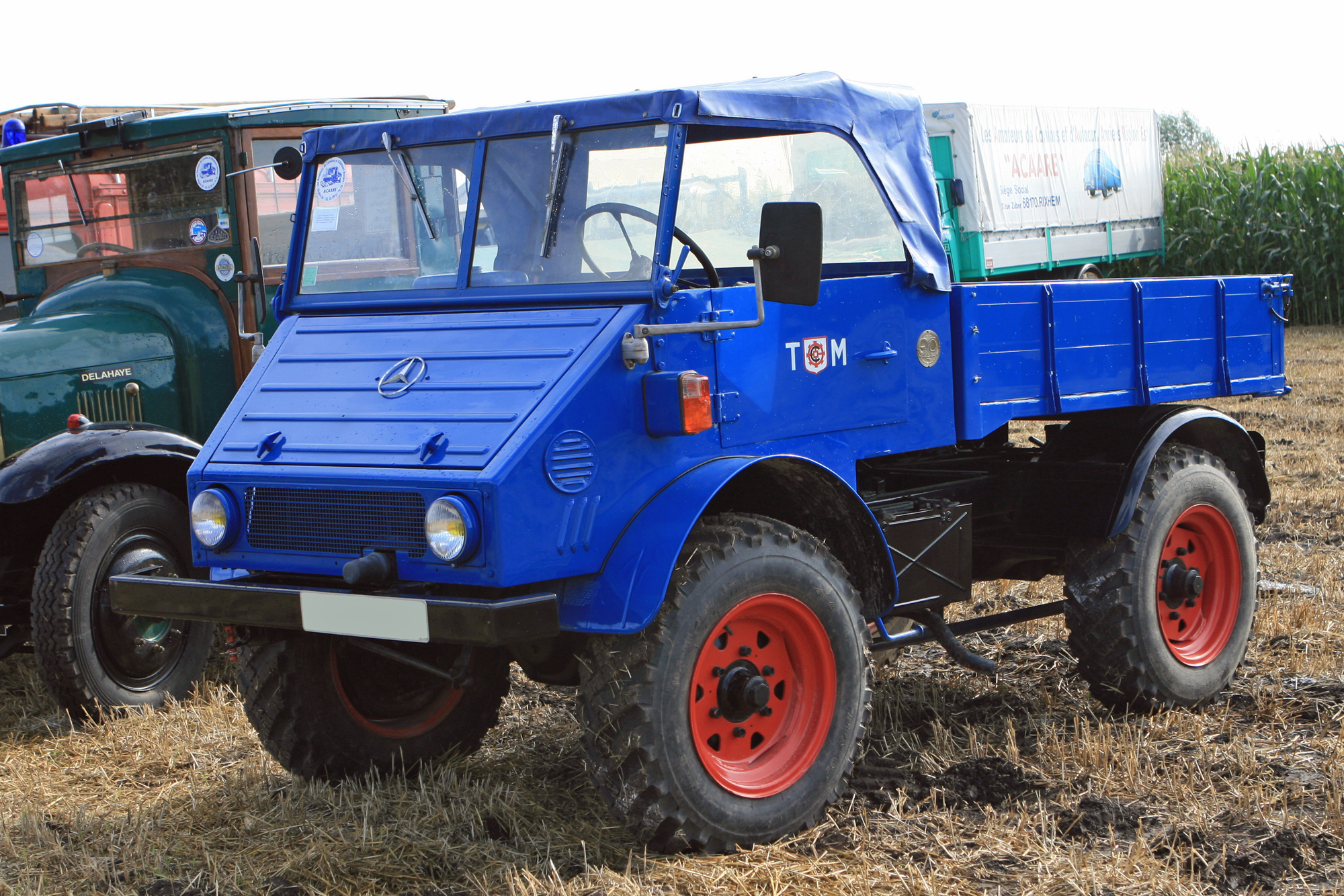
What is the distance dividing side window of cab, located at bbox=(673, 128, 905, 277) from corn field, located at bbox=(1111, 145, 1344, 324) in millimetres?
17872

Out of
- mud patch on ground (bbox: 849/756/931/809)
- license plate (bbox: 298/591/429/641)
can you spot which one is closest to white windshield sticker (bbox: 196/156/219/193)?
license plate (bbox: 298/591/429/641)

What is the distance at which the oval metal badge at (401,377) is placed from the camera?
3.98 m

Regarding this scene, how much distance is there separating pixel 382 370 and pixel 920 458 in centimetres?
232

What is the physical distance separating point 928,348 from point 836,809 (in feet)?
5.11

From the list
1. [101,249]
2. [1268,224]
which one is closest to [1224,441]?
[101,249]

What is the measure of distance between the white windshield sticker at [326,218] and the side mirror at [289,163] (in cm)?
30

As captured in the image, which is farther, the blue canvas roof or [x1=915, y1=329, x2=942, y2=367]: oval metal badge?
[x1=915, y1=329, x2=942, y2=367]: oval metal badge

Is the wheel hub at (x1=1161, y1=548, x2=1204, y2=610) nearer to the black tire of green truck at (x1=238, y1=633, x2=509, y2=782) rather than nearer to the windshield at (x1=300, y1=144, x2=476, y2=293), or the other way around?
the black tire of green truck at (x1=238, y1=633, x2=509, y2=782)

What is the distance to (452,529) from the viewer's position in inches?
140

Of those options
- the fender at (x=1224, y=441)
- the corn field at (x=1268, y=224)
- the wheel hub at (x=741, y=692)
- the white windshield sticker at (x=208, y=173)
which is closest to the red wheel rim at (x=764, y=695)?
the wheel hub at (x=741, y=692)

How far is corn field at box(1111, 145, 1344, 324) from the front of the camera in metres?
21.0

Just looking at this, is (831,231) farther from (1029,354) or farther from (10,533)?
(10,533)

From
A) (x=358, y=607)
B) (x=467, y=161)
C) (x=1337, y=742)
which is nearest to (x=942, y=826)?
(x=1337, y=742)

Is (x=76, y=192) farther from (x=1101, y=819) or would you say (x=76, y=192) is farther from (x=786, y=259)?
(x=1101, y=819)
